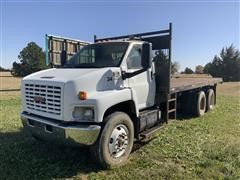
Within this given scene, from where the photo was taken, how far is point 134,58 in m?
5.34

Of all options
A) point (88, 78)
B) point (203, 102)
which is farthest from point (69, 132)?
point (203, 102)

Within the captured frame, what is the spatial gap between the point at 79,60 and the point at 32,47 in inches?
1700

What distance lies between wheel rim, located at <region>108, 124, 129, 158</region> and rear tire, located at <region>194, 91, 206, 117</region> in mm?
4781

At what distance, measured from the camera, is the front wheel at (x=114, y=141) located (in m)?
4.37

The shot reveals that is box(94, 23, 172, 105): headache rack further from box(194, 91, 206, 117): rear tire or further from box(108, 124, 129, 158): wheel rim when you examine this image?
box(194, 91, 206, 117): rear tire

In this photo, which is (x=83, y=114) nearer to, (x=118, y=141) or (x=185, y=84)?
(x=118, y=141)

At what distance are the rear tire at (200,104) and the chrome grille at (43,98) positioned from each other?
591 centimetres

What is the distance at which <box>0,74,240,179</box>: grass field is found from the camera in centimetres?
436

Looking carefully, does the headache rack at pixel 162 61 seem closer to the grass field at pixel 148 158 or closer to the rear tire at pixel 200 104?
the grass field at pixel 148 158

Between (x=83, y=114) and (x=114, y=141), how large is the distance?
0.84 meters

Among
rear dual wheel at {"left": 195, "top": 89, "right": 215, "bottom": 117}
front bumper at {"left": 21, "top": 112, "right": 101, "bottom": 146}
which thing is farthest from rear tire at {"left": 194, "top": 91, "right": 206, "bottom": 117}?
front bumper at {"left": 21, "top": 112, "right": 101, "bottom": 146}

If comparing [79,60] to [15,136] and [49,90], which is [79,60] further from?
[15,136]

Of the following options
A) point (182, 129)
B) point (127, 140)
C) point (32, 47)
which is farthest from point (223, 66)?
point (127, 140)

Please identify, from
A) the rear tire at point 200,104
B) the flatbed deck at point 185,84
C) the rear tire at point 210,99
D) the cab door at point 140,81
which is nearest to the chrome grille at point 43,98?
the cab door at point 140,81
